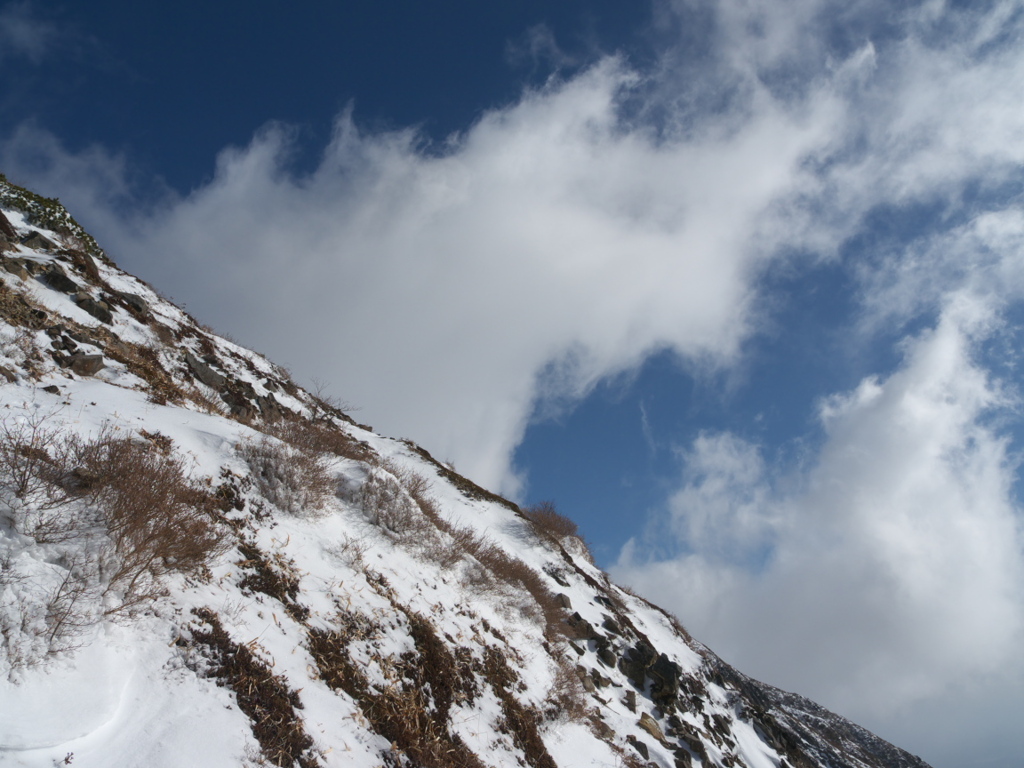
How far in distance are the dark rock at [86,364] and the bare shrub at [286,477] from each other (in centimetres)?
400

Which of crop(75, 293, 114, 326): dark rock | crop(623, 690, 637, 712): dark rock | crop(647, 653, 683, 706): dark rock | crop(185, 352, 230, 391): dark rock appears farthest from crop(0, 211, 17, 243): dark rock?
crop(647, 653, 683, 706): dark rock

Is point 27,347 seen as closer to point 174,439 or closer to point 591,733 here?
point 174,439

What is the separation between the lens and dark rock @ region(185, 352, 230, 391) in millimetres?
15914

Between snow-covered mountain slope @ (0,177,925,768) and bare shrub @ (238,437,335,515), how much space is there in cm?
5

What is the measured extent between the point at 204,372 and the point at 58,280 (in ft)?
13.5

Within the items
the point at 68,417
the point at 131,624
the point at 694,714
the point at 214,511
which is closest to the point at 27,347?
the point at 68,417

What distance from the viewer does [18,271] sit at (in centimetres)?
1295

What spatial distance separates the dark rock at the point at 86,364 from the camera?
10.7 metres

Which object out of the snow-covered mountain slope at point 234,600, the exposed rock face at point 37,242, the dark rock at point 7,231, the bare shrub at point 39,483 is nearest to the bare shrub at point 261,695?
the snow-covered mountain slope at point 234,600

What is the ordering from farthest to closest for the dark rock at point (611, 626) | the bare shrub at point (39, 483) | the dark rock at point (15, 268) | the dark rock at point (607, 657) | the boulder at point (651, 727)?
1. the dark rock at point (611, 626)
2. the dark rock at point (607, 657)
3. the boulder at point (651, 727)
4. the dark rock at point (15, 268)
5. the bare shrub at point (39, 483)

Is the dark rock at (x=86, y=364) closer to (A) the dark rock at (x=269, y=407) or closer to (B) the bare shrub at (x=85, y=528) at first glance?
(B) the bare shrub at (x=85, y=528)

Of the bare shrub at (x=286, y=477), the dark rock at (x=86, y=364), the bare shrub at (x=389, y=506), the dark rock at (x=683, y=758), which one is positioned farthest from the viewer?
the dark rock at (x=683, y=758)

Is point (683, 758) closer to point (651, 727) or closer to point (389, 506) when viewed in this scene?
point (651, 727)

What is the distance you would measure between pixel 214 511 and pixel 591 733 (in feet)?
28.6
